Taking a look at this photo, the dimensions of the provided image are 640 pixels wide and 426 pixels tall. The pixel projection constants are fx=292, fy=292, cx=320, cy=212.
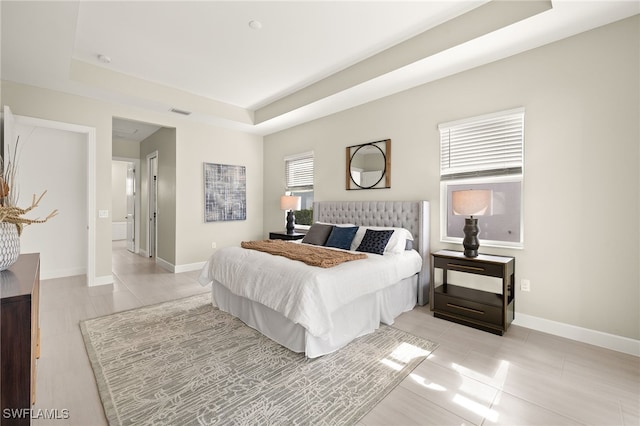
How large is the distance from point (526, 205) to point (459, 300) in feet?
3.89

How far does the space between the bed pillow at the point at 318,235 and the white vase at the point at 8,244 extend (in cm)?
295

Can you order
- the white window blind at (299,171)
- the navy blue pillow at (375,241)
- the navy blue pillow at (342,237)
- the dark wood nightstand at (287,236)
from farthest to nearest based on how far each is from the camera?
the white window blind at (299,171) < the dark wood nightstand at (287,236) < the navy blue pillow at (342,237) < the navy blue pillow at (375,241)

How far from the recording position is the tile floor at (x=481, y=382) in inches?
68.7

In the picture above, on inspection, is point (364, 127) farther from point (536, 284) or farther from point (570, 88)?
point (536, 284)

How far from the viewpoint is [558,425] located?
1.67m

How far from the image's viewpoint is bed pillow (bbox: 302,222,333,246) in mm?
4059

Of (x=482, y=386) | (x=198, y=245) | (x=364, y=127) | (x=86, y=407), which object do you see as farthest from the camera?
(x=198, y=245)

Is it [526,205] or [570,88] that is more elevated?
[570,88]

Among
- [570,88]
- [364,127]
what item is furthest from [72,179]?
[570,88]

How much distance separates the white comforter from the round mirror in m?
1.36

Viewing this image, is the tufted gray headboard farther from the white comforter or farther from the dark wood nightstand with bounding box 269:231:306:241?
the dark wood nightstand with bounding box 269:231:306:241

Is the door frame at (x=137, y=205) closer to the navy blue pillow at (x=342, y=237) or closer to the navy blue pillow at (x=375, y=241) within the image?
the navy blue pillow at (x=342, y=237)

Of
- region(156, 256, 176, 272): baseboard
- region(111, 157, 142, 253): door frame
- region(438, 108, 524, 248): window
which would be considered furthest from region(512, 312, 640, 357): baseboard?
region(111, 157, 142, 253): door frame

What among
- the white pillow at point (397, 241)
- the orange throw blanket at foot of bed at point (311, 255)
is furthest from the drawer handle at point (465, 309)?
the orange throw blanket at foot of bed at point (311, 255)
